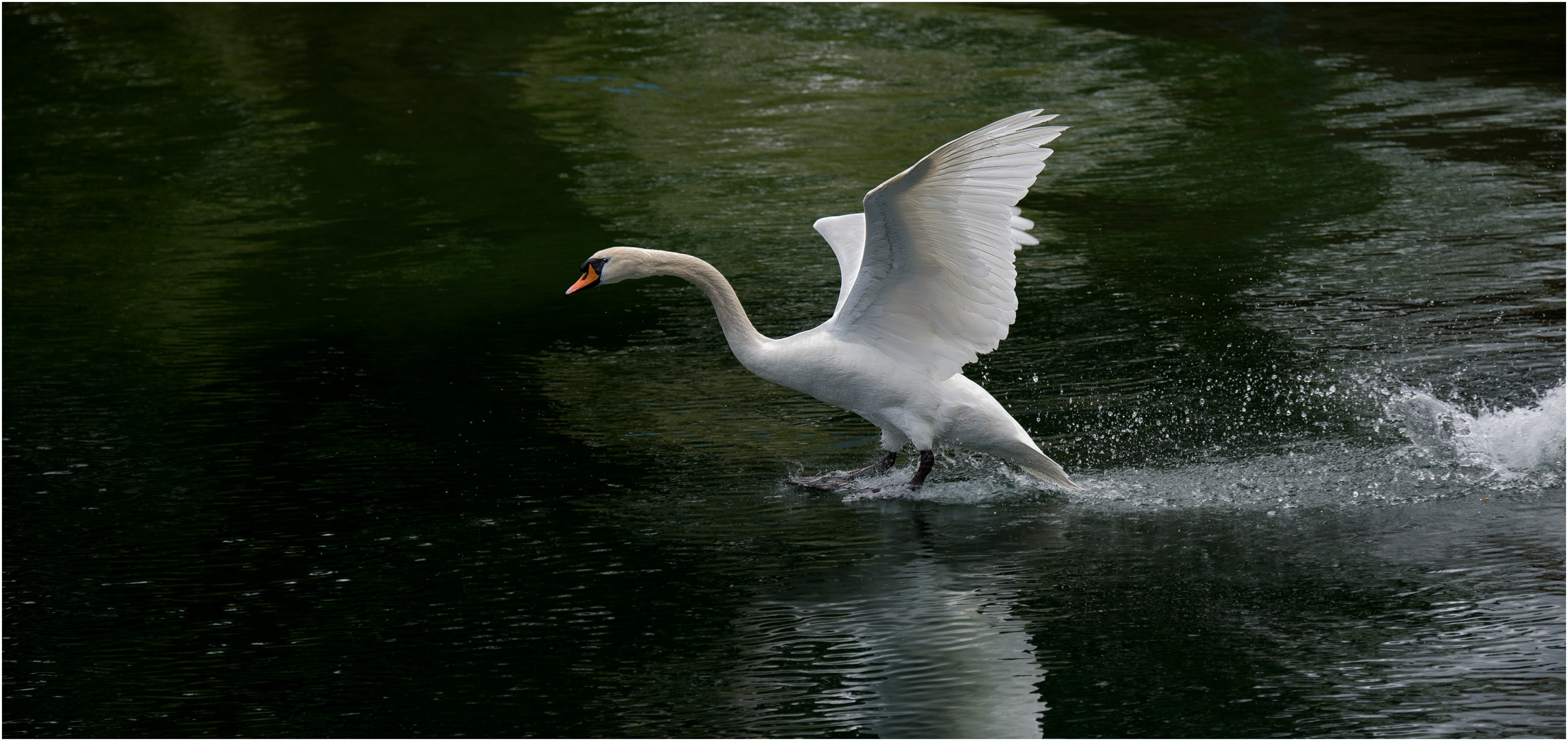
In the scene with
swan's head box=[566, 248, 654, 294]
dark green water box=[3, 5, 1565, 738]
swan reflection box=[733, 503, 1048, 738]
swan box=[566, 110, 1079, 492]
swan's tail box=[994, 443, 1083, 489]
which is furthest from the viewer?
swan's head box=[566, 248, 654, 294]

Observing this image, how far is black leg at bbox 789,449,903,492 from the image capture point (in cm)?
737

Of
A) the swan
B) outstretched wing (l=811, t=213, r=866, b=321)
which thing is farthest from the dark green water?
outstretched wing (l=811, t=213, r=866, b=321)

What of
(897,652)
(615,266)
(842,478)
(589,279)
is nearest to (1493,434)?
(842,478)

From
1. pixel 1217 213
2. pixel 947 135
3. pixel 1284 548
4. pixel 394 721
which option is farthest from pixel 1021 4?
pixel 394 721

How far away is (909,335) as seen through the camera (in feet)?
24.0

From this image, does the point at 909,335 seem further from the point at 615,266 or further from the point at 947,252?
the point at 615,266

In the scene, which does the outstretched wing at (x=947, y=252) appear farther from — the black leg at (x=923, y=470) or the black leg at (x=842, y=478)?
the black leg at (x=842, y=478)

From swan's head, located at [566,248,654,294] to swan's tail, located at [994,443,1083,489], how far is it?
5.79 ft

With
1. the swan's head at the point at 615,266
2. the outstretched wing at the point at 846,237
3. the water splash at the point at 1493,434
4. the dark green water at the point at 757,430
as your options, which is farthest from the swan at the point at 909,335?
the water splash at the point at 1493,434

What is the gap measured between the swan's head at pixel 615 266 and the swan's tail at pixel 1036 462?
1.77 m

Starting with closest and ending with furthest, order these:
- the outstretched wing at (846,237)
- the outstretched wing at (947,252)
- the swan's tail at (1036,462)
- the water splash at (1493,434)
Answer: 1. the outstretched wing at (947,252)
2. the swan's tail at (1036,462)
3. the water splash at (1493,434)
4. the outstretched wing at (846,237)

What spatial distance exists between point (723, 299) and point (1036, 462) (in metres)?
1.55

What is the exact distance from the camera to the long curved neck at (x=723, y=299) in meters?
7.19

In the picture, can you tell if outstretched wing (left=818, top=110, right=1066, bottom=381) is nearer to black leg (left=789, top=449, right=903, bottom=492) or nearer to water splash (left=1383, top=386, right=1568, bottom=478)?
black leg (left=789, top=449, right=903, bottom=492)
